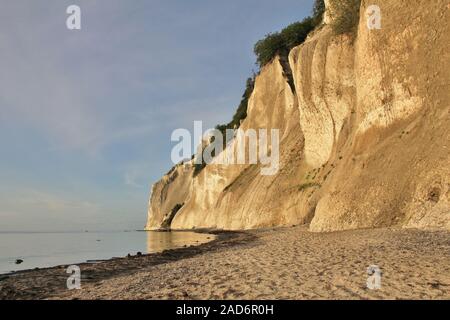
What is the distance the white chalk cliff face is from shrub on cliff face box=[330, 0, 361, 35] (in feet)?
2.38

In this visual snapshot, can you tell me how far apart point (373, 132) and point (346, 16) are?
422 inches

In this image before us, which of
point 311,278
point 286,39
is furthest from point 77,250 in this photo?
point 286,39

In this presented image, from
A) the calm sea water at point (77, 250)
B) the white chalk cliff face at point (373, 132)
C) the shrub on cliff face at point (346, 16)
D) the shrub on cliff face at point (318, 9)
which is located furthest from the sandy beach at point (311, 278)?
the shrub on cliff face at point (318, 9)

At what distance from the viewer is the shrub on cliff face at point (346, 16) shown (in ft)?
94.8

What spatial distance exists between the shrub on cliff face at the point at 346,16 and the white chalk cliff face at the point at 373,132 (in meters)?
0.72

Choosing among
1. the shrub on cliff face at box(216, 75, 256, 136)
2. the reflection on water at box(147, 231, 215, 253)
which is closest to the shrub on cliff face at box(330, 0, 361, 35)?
the reflection on water at box(147, 231, 215, 253)

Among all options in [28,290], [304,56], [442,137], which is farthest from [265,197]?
[28,290]

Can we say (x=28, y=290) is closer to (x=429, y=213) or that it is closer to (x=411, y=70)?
(x=429, y=213)

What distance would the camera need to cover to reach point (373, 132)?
22.7m

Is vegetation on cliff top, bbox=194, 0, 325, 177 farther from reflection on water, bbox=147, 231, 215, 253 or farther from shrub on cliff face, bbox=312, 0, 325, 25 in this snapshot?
reflection on water, bbox=147, 231, 215, 253

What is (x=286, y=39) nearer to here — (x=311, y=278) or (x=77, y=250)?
(x=77, y=250)

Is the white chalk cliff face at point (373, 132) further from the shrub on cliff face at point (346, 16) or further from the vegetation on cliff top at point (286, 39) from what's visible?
the vegetation on cliff top at point (286, 39)

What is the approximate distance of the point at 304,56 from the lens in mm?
34969
